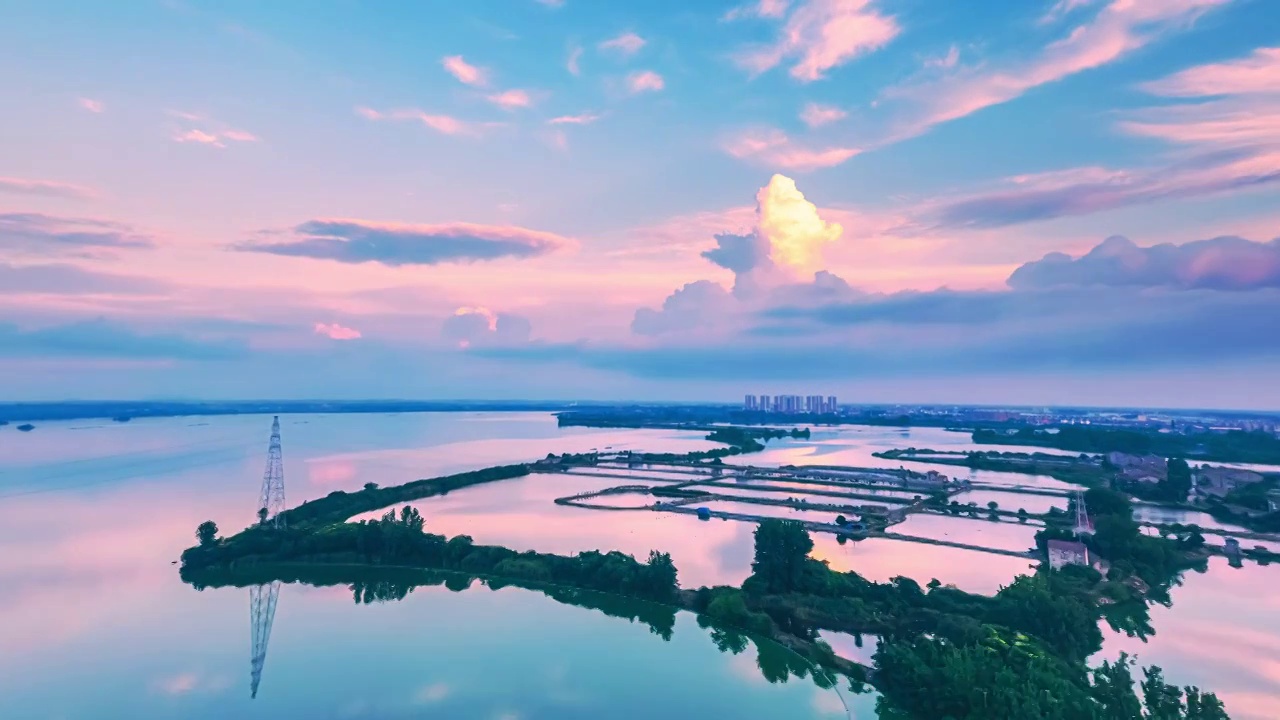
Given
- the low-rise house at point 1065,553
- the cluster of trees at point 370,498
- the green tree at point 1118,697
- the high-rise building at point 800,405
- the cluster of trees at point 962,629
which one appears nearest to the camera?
the green tree at point 1118,697

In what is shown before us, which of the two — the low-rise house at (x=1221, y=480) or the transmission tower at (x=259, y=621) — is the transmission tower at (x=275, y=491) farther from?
the low-rise house at (x=1221, y=480)

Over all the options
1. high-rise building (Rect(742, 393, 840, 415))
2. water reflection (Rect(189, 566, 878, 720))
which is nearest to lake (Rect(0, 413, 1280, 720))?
water reflection (Rect(189, 566, 878, 720))

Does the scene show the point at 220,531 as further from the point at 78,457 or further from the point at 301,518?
the point at 78,457

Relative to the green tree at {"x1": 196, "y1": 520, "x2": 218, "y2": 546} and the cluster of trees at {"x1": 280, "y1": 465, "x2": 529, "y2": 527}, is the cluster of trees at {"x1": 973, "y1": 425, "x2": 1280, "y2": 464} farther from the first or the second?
the green tree at {"x1": 196, "y1": 520, "x2": 218, "y2": 546}

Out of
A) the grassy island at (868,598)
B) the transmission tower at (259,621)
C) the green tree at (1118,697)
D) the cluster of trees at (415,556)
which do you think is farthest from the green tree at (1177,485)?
the transmission tower at (259,621)

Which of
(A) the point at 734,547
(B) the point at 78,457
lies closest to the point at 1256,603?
(A) the point at 734,547

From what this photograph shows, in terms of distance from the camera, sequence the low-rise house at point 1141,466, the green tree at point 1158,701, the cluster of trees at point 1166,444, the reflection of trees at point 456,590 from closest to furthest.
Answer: the green tree at point 1158,701
the reflection of trees at point 456,590
the low-rise house at point 1141,466
the cluster of trees at point 1166,444

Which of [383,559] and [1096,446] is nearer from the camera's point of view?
[383,559]
